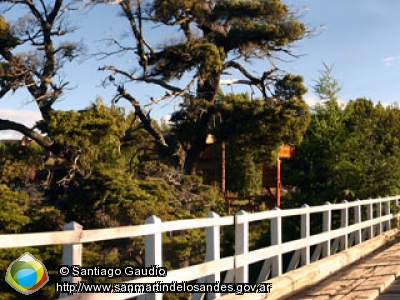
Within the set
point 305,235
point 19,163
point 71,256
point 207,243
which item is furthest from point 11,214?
point 71,256

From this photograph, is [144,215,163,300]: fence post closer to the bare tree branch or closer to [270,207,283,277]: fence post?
[270,207,283,277]: fence post

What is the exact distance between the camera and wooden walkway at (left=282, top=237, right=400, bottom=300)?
879 cm

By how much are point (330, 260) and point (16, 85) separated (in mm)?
16824

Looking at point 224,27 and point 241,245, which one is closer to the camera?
point 241,245

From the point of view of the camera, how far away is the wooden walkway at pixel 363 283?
879cm

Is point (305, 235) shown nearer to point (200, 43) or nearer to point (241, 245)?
point (241, 245)

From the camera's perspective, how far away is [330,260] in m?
11.1

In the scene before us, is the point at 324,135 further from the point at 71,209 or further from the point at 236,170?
the point at 236,170

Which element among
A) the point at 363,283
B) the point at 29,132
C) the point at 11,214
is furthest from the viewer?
the point at 29,132

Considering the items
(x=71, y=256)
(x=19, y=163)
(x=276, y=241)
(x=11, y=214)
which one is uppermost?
(x=19, y=163)

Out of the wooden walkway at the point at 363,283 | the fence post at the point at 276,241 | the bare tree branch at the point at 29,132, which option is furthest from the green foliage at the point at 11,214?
the fence post at the point at 276,241

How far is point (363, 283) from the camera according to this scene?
9.79 m

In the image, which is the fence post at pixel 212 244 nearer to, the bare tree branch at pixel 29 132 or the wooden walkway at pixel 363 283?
the wooden walkway at pixel 363 283

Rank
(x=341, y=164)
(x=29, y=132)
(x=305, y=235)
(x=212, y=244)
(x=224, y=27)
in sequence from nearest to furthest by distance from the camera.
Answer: (x=212, y=244), (x=305, y=235), (x=341, y=164), (x=29, y=132), (x=224, y=27)
